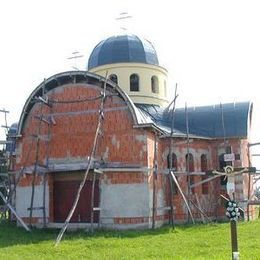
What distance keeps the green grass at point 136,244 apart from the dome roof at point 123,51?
1069 centimetres

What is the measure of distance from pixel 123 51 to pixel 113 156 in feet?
27.2

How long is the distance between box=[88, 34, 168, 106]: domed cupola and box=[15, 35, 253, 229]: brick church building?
1.47 meters

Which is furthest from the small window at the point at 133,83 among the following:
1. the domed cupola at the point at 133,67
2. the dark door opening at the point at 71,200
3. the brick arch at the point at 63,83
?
the dark door opening at the point at 71,200

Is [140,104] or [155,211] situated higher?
[140,104]

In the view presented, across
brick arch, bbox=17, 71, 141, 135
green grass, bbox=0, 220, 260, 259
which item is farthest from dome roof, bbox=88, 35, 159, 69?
green grass, bbox=0, 220, 260, 259

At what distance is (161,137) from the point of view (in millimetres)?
21953

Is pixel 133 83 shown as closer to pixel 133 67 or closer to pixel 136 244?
pixel 133 67

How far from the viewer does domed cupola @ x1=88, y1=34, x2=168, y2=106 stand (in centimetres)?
2580

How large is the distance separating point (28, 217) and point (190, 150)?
8.63 metres

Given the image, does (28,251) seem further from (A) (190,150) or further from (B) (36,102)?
(A) (190,150)

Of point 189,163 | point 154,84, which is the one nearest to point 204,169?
point 189,163

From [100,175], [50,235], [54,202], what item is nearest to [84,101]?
[100,175]

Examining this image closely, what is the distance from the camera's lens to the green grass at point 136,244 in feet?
44.0

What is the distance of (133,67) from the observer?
2595 centimetres
